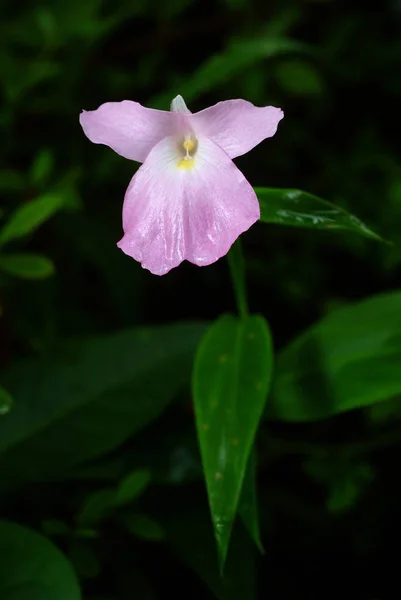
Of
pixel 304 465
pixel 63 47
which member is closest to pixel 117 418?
pixel 304 465

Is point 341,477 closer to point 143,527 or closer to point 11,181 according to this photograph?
point 143,527

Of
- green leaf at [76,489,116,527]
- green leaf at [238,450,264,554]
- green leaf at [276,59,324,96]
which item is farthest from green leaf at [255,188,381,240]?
green leaf at [276,59,324,96]

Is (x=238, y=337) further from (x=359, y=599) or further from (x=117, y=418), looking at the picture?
(x=359, y=599)

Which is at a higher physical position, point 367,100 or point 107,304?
point 367,100

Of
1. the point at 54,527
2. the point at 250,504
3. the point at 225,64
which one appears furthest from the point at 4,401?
the point at 225,64

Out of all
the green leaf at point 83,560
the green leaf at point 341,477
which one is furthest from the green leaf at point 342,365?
the green leaf at point 83,560
